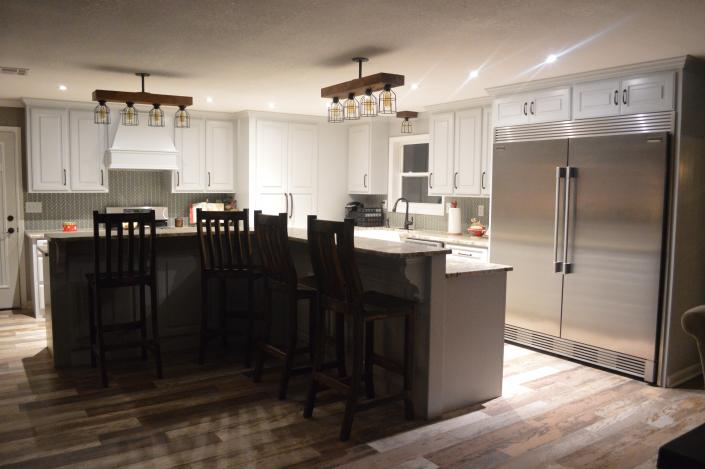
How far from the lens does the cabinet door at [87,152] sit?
243 inches

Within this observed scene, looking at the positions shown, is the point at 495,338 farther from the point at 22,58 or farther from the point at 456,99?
the point at 22,58

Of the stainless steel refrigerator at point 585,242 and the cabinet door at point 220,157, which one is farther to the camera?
the cabinet door at point 220,157

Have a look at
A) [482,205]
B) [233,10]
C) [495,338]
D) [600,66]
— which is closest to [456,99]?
[482,205]

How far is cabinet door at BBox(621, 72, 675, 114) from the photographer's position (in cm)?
388

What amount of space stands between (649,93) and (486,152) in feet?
5.89

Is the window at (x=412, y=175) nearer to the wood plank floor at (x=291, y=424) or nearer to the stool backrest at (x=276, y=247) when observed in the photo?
the wood plank floor at (x=291, y=424)

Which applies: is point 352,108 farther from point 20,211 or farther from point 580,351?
point 20,211

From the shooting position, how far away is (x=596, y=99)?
169 inches

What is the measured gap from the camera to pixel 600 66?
4.07 metres

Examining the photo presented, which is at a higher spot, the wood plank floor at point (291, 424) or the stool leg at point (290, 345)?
Answer: the stool leg at point (290, 345)

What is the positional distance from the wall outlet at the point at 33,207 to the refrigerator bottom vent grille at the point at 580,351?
5.09m

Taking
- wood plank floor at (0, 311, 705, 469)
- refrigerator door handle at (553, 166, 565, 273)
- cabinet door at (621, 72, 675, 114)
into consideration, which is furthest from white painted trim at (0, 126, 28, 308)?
cabinet door at (621, 72, 675, 114)

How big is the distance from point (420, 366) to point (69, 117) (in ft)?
15.9

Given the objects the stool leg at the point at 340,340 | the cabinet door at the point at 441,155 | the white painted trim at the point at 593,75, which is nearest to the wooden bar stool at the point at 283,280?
the stool leg at the point at 340,340
